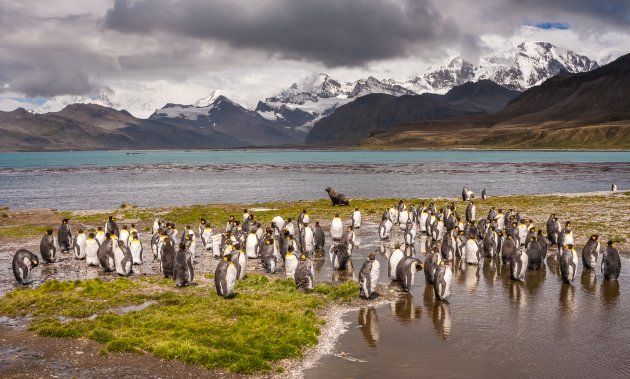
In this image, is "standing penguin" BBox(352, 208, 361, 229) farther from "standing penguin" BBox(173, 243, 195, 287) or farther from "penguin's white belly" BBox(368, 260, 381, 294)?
"standing penguin" BBox(173, 243, 195, 287)

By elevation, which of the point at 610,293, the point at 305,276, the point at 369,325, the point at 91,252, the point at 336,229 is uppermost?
the point at 336,229

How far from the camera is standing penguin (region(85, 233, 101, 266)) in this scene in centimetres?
2433

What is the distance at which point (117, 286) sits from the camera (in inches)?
787

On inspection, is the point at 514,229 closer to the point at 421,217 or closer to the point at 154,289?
the point at 421,217

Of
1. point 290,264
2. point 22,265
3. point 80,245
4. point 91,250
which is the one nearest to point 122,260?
point 91,250

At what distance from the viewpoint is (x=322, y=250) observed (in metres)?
28.6

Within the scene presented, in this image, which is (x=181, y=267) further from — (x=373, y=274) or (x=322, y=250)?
(x=322, y=250)

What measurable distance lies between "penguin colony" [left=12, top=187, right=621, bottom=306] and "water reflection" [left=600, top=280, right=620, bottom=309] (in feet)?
1.62

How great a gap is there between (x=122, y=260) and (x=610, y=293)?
19.3 m

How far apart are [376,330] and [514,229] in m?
14.0

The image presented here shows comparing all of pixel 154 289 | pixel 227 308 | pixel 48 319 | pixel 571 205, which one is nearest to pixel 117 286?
pixel 154 289

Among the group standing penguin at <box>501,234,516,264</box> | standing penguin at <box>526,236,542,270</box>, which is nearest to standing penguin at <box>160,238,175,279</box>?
standing penguin at <box>501,234,516,264</box>

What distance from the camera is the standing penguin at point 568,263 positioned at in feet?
66.8

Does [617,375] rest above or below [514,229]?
below
